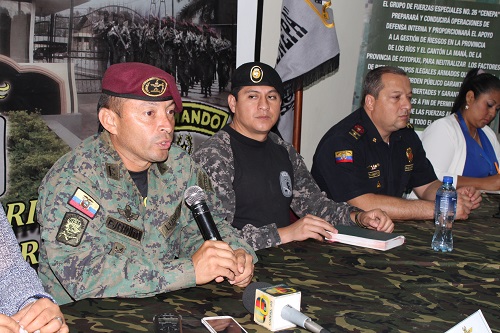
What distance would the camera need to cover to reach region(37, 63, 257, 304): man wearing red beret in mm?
1728

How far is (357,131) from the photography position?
10.9 feet

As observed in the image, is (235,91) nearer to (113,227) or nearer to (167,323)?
(113,227)

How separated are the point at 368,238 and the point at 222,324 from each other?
102 cm

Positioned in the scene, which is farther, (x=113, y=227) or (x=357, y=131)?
(x=357, y=131)

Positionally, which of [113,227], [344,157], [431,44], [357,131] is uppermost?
[431,44]

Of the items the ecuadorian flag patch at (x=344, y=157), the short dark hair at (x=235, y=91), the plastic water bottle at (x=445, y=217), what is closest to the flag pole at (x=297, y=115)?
the ecuadorian flag patch at (x=344, y=157)

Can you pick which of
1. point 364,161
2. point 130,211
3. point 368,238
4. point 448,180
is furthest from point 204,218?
point 364,161

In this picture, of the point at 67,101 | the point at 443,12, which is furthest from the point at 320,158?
the point at 443,12

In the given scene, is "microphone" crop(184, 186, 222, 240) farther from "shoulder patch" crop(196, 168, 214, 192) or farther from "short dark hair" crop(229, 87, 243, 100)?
"short dark hair" crop(229, 87, 243, 100)

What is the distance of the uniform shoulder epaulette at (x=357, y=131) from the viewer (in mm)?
3279

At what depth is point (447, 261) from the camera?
2.22 meters

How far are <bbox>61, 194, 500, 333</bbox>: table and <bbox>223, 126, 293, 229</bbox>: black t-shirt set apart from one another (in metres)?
0.54

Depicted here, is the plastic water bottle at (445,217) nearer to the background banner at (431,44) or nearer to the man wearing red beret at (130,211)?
the man wearing red beret at (130,211)

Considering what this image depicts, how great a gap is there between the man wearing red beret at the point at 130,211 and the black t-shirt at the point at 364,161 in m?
1.05
